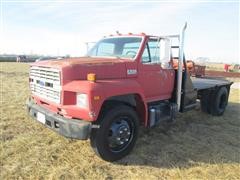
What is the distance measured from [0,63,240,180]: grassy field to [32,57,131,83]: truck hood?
1.41 meters

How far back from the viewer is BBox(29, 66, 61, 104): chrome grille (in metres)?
4.67

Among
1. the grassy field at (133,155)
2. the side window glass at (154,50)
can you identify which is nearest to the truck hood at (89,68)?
the side window glass at (154,50)

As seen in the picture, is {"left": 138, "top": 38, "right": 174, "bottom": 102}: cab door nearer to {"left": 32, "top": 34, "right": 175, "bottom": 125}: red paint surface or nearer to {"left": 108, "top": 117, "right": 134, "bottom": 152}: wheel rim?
{"left": 32, "top": 34, "right": 175, "bottom": 125}: red paint surface

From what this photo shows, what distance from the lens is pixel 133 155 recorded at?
5090mm

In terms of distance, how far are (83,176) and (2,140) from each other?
2.12 m

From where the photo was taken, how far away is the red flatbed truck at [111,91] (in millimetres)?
4387

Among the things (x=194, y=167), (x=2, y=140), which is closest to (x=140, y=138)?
(x=194, y=167)

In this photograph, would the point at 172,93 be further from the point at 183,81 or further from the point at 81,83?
the point at 81,83

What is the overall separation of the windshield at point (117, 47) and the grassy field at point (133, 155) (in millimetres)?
1839

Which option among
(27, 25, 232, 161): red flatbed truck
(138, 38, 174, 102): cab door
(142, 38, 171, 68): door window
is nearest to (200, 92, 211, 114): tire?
(27, 25, 232, 161): red flatbed truck

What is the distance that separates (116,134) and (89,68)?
3.97 feet

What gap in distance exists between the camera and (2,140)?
213 inches

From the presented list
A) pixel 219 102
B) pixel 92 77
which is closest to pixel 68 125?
pixel 92 77

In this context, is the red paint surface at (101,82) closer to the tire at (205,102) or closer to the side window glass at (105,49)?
the side window glass at (105,49)
